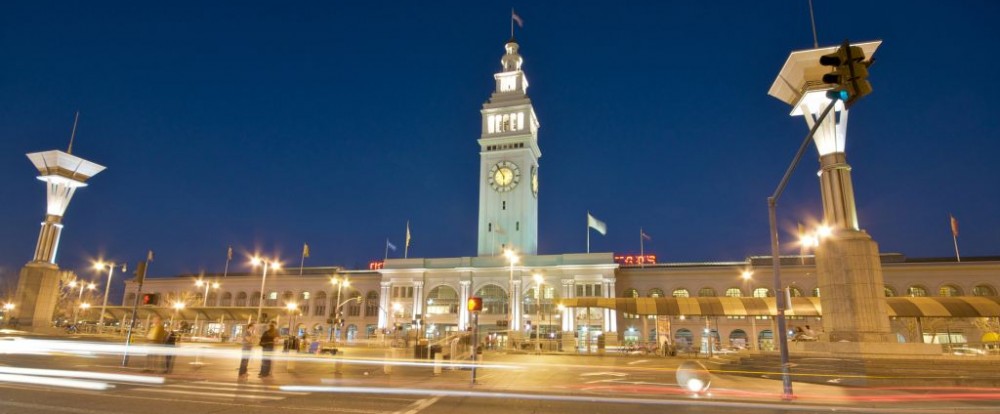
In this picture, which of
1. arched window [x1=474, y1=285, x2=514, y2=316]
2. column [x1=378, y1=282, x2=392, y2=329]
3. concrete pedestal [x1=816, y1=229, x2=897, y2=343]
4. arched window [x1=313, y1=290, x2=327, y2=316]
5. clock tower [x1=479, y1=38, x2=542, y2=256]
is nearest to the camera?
concrete pedestal [x1=816, y1=229, x2=897, y2=343]

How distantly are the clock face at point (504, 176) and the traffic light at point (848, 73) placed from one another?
7114 centimetres

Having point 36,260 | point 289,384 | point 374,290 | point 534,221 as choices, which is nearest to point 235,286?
point 374,290

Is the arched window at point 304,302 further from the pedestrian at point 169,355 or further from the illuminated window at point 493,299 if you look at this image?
the pedestrian at point 169,355

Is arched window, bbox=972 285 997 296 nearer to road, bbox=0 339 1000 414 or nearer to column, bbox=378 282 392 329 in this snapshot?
road, bbox=0 339 1000 414

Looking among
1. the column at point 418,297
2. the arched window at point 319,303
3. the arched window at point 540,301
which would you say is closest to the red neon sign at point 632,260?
the arched window at point 540,301

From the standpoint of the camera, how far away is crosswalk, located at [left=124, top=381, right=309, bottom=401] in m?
13.8

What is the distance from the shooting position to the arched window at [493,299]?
7306 centimetres

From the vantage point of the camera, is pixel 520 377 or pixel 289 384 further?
pixel 520 377

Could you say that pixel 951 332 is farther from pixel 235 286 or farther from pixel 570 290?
pixel 235 286

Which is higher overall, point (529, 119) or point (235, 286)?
point (529, 119)

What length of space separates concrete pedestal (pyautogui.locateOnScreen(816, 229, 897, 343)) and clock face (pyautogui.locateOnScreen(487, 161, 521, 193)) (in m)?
57.5

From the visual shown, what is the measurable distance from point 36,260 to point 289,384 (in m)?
47.9

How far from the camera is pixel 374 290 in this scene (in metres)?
82.2

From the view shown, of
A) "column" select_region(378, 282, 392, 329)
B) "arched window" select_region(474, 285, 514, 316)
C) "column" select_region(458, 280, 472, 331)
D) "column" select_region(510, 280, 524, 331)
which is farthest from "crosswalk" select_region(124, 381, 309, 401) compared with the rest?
"column" select_region(378, 282, 392, 329)
